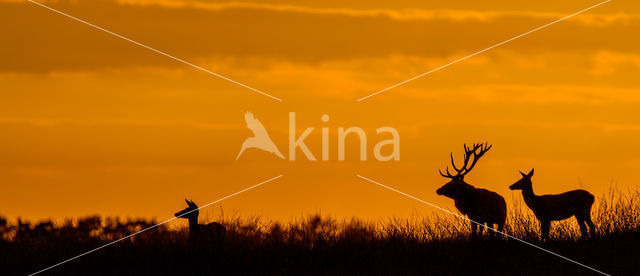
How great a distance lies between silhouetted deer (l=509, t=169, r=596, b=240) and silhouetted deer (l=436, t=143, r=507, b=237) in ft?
1.82

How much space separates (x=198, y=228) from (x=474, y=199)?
5957mm

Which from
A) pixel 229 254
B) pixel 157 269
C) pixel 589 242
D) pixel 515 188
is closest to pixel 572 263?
pixel 589 242

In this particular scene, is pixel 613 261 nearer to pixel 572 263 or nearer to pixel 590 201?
pixel 572 263

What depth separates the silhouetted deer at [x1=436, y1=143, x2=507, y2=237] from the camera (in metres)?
20.8

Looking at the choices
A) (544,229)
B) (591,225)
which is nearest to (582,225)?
(591,225)

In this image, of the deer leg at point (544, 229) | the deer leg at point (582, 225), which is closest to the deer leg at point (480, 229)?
the deer leg at point (544, 229)

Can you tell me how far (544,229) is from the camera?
2034cm

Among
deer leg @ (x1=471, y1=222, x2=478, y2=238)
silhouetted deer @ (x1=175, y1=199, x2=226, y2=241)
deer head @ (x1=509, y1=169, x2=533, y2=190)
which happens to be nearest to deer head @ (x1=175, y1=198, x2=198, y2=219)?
silhouetted deer @ (x1=175, y1=199, x2=226, y2=241)

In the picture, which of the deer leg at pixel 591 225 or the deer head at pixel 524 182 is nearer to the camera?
the deer leg at pixel 591 225

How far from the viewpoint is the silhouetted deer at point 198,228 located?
18453 millimetres

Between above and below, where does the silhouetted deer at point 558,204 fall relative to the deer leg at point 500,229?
above

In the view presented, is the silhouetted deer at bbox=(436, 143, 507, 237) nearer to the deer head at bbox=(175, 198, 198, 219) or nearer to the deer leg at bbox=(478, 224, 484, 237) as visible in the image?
the deer leg at bbox=(478, 224, 484, 237)

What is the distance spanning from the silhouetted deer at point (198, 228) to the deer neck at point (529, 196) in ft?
21.1

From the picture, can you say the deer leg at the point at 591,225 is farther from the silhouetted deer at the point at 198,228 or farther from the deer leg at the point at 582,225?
the silhouetted deer at the point at 198,228
